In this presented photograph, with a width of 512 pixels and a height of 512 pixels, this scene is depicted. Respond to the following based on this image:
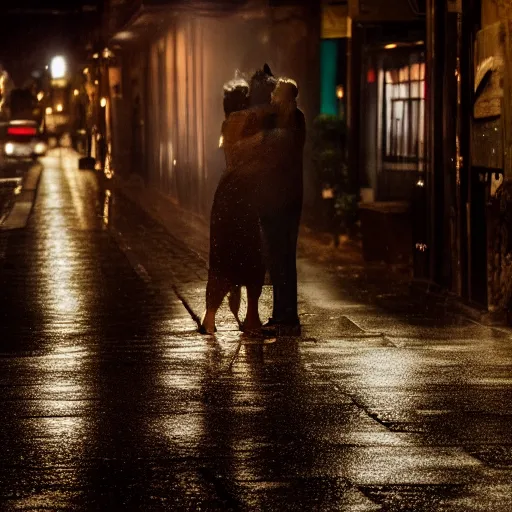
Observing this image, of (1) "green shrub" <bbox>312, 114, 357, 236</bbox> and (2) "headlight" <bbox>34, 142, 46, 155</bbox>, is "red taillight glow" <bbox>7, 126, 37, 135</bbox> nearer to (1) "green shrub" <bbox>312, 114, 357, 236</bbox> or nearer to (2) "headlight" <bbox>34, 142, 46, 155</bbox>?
(2) "headlight" <bbox>34, 142, 46, 155</bbox>

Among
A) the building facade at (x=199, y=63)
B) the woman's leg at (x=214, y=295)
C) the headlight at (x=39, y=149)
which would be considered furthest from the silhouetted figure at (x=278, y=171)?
the headlight at (x=39, y=149)

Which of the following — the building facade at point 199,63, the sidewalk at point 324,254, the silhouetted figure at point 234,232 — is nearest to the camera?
the silhouetted figure at point 234,232

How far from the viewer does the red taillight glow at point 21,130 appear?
6197 cm

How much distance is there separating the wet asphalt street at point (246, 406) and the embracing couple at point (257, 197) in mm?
481

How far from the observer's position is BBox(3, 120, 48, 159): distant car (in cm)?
6100

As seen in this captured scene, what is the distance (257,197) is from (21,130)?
52.5 meters

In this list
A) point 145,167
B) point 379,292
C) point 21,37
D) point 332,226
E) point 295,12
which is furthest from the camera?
point 21,37

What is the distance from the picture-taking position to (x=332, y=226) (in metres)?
21.8

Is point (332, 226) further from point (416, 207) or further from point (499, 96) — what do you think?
point (499, 96)

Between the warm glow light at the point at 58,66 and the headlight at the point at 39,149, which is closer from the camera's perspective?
the headlight at the point at 39,149

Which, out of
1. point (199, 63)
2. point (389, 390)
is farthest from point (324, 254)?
point (389, 390)

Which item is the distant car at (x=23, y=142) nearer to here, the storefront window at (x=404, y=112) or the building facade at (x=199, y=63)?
the building facade at (x=199, y=63)

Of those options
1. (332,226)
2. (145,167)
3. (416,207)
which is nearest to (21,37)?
(145,167)

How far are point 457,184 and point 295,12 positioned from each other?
42.2ft
